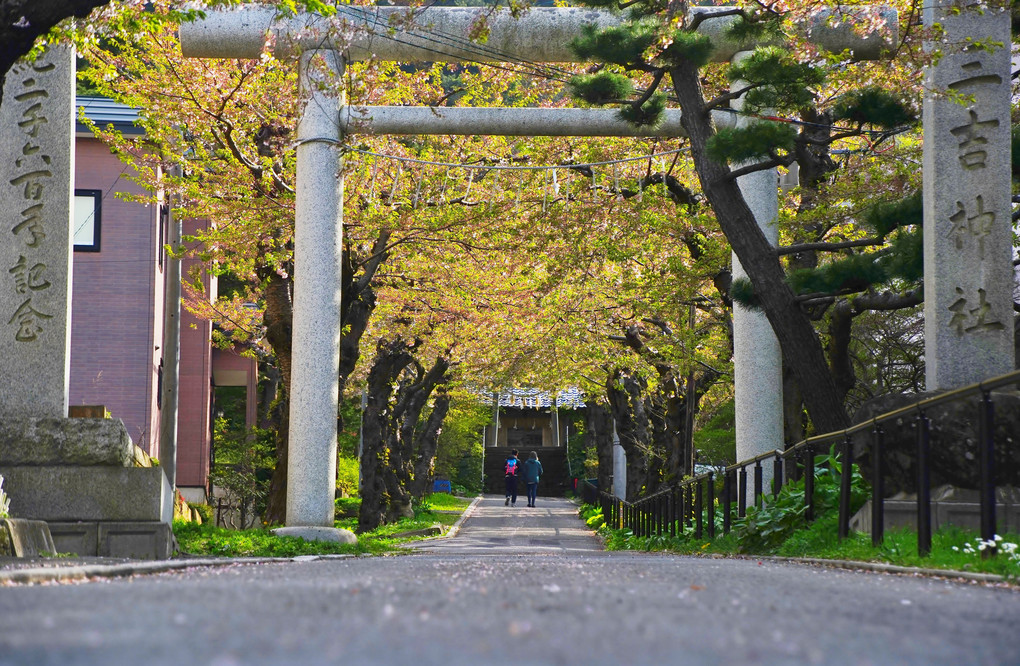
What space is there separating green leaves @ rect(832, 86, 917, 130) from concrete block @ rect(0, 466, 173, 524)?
305 inches

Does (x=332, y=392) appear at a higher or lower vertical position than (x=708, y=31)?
lower

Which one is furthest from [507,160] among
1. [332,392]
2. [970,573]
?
[970,573]

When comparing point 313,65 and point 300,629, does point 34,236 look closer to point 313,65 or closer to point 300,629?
point 313,65

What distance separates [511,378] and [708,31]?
14506mm

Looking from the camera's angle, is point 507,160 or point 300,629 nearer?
point 300,629

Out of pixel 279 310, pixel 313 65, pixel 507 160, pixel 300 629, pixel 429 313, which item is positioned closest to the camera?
pixel 300 629

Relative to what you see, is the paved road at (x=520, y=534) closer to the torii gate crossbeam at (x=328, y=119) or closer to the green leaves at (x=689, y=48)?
the torii gate crossbeam at (x=328, y=119)

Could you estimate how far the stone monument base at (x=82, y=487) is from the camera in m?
11.3

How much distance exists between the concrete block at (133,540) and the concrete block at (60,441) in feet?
2.03

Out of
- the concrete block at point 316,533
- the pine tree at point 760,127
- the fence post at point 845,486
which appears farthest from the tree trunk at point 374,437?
the fence post at point 845,486

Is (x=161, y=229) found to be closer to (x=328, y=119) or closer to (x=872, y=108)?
(x=328, y=119)

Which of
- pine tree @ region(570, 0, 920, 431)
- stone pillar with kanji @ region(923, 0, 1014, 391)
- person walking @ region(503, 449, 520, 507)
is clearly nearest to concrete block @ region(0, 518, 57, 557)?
pine tree @ region(570, 0, 920, 431)

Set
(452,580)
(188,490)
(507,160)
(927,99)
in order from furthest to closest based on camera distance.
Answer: (188,490) < (507,160) < (927,99) < (452,580)

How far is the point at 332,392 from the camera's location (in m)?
17.2
